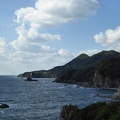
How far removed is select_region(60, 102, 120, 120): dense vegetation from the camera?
52.8 metres

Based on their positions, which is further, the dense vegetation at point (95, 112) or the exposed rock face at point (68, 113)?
the exposed rock face at point (68, 113)

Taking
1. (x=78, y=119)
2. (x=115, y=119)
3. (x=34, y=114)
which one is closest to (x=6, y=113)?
(x=34, y=114)

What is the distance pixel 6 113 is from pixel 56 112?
12999 mm

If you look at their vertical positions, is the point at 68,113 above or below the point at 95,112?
below

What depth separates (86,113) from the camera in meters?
61.2

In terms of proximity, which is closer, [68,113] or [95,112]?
[95,112]

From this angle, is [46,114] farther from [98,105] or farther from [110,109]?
[110,109]

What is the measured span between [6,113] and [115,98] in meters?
48.0

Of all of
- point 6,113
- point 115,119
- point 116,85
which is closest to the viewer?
point 115,119

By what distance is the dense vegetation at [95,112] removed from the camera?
52.8 m

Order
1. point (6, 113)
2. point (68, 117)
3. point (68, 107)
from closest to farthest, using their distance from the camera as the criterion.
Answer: point (68, 117), point (68, 107), point (6, 113)

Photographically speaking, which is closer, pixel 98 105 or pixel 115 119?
pixel 115 119

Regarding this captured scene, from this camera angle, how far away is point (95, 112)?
5894cm

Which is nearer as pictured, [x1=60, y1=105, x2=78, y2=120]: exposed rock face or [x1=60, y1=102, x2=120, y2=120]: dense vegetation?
[x1=60, y1=102, x2=120, y2=120]: dense vegetation
